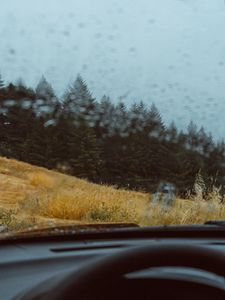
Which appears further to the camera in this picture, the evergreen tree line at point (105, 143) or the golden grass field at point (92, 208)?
the evergreen tree line at point (105, 143)

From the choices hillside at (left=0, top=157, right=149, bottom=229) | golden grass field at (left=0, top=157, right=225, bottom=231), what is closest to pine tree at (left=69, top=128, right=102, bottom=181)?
hillside at (left=0, top=157, right=149, bottom=229)

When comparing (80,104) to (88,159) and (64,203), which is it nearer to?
(88,159)

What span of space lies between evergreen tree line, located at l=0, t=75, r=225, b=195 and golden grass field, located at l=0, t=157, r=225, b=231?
5.36ft

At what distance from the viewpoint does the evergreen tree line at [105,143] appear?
13398 millimetres

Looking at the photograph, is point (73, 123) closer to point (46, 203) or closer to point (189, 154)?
point (189, 154)

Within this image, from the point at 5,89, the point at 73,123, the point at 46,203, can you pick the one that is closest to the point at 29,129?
the point at 73,123

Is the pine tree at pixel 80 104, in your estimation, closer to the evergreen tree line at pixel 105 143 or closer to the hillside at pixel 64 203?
the evergreen tree line at pixel 105 143

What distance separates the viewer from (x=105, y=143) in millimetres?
15094

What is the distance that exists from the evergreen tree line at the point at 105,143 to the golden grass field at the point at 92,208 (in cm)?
163

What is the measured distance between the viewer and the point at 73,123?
615 inches

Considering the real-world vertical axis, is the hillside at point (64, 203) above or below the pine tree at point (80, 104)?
below

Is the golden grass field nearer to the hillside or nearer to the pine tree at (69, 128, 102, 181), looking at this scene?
the hillside

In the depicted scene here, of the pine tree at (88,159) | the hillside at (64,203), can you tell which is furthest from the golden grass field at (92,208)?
the pine tree at (88,159)

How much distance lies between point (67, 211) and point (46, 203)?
46 cm
